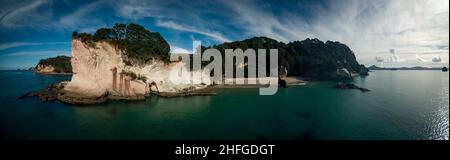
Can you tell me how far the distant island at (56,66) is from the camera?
60.2 metres

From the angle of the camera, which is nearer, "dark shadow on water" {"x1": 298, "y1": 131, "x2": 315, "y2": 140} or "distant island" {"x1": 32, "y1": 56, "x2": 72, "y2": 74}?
"dark shadow on water" {"x1": 298, "y1": 131, "x2": 315, "y2": 140}

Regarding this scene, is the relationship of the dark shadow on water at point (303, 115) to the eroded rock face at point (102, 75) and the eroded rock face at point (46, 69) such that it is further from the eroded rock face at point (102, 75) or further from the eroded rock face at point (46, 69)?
the eroded rock face at point (46, 69)

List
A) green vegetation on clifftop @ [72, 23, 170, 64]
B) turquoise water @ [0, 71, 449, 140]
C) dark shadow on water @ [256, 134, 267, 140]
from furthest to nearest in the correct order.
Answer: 1. green vegetation on clifftop @ [72, 23, 170, 64]
2. turquoise water @ [0, 71, 449, 140]
3. dark shadow on water @ [256, 134, 267, 140]

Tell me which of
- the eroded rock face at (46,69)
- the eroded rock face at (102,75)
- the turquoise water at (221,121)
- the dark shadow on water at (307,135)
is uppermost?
the eroded rock face at (46,69)

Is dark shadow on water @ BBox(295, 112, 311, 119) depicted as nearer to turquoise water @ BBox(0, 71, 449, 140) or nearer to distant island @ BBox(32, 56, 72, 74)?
turquoise water @ BBox(0, 71, 449, 140)

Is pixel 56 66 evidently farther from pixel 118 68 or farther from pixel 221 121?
Result: pixel 221 121

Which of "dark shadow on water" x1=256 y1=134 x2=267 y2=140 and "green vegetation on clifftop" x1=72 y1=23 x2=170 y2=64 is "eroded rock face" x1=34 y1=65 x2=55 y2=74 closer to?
"green vegetation on clifftop" x1=72 y1=23 x2=170 y2=64

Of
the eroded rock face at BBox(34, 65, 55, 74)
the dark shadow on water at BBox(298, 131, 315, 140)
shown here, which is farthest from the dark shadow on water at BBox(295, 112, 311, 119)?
the eroded rock face at BBox(34, 65, 55, 74)

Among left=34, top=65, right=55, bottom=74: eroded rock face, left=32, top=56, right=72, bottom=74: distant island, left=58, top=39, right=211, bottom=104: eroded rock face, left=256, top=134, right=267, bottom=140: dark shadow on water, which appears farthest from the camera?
left=34, top=65, right=55, bottom=74: eroded rock face

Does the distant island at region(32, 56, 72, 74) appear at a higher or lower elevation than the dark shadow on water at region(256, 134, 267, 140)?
higher

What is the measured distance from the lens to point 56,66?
61.7 meters

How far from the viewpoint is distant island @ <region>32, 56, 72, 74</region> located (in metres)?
60.2

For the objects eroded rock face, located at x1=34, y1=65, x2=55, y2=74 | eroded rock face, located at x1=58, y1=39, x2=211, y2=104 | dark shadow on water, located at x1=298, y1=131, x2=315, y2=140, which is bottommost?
dark shadow on water, located at x1=298, y1=131, x2=315, y2=140

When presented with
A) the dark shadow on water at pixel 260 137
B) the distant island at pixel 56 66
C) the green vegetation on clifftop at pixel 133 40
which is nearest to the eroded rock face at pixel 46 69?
the distant island at pixel 56 66
